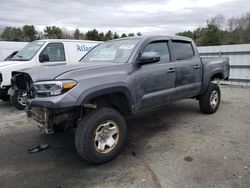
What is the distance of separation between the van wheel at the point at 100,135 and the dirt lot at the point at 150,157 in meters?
0.19

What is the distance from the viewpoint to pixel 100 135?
3289mm

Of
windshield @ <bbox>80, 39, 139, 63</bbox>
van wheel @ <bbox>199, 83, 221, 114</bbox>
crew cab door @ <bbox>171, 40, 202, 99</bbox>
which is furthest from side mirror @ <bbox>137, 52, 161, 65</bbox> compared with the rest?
van wheel @ <bbox>199, 83, 221, 114</bbox>

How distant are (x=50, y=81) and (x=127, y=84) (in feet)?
3.75

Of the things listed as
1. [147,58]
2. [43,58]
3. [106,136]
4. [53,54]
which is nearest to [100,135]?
[106,136]

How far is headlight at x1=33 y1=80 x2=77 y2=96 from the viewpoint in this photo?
2879 mm

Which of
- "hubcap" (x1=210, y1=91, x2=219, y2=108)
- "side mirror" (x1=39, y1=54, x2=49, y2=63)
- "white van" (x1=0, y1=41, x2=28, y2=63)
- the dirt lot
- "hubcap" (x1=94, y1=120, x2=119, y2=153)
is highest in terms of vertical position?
"white van" (x1=0, y1=41, x2=28, y2=63)

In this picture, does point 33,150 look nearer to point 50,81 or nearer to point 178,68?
point 50,81

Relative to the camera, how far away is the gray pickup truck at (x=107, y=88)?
2.97 meters

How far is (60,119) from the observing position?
3.19 metres

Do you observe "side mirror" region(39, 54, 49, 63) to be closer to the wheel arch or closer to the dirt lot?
the dirt lot

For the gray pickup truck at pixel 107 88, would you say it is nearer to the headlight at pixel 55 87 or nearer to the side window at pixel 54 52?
the headlight at pixel 55 87

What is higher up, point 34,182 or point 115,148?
point 115,148

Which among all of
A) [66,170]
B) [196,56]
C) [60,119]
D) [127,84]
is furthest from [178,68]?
[66,170]

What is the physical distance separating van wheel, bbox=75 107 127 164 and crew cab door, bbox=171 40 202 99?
1.72m
